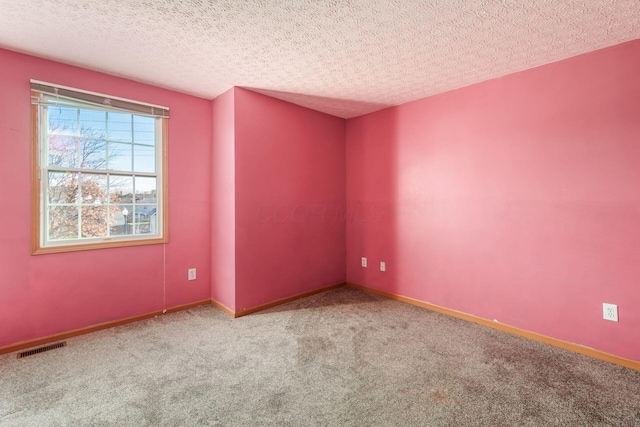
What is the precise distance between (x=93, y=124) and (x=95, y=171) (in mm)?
438

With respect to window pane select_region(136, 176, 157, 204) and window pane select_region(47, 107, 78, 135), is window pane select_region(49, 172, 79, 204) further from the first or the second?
window pane select_region(136, 176, 157, 204)

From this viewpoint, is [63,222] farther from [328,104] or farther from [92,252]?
[328,104]

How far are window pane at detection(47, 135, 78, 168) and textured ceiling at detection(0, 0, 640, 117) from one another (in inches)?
26.1

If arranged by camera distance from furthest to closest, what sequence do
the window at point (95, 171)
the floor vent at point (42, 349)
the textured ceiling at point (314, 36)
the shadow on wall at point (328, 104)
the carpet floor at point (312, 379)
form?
the shadow on wall at point (328, 104), the window at point (95, 171), the floor vent at point (42, 349), the textured ceiling at point (314, 36), the carpet floor at point (312, 379)

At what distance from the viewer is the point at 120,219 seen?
2.91 metres

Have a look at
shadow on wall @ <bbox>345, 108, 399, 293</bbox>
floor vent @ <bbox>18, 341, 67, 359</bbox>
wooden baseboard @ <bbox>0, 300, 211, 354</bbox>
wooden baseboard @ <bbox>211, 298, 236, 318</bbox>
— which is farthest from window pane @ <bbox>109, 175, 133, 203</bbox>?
shadow on wall @ <bbox>345, 108, 399, 293</bbox>

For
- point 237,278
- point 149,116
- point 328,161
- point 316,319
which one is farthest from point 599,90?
point 149,116

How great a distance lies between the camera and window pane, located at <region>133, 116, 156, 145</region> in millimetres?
2953

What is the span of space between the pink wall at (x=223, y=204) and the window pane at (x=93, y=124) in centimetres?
104

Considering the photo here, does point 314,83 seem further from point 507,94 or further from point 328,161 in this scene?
point 507,94

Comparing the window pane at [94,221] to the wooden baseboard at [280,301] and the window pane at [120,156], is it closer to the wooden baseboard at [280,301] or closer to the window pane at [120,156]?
the window pane at [120,156]

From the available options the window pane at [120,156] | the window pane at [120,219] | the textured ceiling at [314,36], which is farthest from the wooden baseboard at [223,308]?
the textured ceiling at [314,36]

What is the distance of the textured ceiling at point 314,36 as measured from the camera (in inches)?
70.3

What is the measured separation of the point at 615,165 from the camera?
220 cm
